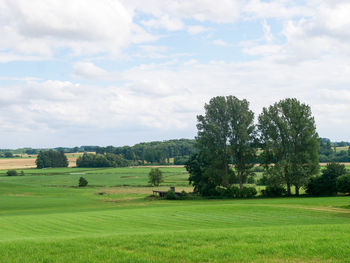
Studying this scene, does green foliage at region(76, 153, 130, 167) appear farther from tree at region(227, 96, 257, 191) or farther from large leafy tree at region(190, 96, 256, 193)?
tree at region(227, 96, 257, 191)

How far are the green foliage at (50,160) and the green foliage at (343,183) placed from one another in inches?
6120

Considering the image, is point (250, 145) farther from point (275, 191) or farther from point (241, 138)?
point (275, 191)

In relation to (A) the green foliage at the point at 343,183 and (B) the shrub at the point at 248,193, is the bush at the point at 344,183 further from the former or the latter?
(B) the shrub at the point at 248,193

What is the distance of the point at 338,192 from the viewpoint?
63.2 metres

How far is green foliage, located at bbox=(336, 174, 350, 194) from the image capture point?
58.3 metres

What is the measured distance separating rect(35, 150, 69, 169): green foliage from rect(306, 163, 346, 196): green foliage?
492ft

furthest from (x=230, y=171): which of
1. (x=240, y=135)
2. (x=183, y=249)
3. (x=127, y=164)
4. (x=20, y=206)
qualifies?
(x=127, y=164)

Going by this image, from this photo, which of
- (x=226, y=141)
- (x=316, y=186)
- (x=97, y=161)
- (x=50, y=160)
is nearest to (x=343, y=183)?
(x=316, y=186)

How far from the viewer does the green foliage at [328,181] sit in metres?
61.8

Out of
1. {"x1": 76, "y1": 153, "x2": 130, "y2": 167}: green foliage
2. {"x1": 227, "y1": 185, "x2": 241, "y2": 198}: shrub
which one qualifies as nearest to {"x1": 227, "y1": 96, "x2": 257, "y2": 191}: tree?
{"x1": 227, "y1": 185, "x2": 241, "y2": 198}: shrub

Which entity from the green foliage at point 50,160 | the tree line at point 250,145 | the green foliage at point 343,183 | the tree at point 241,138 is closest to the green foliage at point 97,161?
the green foliage at point 50,160

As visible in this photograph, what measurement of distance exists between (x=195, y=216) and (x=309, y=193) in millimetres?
38759

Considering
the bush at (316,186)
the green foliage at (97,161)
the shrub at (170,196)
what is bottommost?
the shrub at (170,196)

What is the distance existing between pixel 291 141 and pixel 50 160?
150 metres
